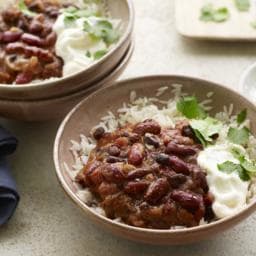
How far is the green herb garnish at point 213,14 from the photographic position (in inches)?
94.0

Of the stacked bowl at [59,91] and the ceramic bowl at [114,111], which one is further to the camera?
the stacked bowl at [59,91]

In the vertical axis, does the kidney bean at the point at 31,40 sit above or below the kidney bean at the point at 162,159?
above

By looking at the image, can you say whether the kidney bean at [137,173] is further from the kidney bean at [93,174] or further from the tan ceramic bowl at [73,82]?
the tan ceramic bowl at [73,82]

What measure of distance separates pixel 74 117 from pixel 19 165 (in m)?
0.25

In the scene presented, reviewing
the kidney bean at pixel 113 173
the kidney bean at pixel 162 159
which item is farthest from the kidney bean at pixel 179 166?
the kidney bean at pixel 113 173

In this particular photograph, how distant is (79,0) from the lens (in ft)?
7.34

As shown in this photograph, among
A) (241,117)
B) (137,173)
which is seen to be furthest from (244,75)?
(137,173)

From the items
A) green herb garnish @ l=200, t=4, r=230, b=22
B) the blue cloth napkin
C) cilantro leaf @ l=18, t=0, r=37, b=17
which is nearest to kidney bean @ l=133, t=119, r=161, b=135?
the blue cloth napkin

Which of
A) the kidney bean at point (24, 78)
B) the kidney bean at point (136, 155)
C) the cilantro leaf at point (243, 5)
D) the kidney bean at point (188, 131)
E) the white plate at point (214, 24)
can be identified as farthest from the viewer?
the cilantro leaf at point (243, 5)

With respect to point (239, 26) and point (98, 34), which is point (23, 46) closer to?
point (98, 34)

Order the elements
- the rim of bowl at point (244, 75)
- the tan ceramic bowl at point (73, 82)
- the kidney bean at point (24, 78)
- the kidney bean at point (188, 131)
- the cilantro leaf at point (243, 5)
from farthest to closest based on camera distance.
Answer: the cilantro leaf at point (243, 5) < the rim of bowl at point (244, 75) < the kidney bean at point (24, 78) < the tan ceramic bowl at point (73, 82) < the kidney bean at point (188, 131)

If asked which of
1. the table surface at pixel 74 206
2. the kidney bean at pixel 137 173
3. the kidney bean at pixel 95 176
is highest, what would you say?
the kidney bean at pixel 137 173

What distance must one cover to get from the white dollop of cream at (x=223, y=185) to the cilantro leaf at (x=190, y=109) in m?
0.17

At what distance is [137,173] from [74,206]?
10.2 inches
